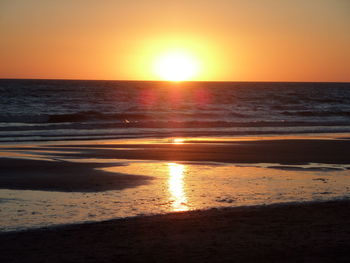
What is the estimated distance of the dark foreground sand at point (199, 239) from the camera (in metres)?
5.94

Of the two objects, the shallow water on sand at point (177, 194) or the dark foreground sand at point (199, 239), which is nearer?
the dark foreground sand at point (199, 239)

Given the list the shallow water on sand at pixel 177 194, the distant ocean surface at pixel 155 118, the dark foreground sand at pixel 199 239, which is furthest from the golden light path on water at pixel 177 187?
the distant ocean surface at pixel 155 118

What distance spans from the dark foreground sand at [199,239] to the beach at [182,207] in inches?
0.5

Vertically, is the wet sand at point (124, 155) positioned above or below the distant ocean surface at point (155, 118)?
above

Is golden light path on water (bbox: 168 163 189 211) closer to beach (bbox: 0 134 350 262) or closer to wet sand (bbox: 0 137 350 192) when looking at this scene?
beach (bbox: 0 134 350 262)

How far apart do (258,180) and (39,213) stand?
Result: 191 inches

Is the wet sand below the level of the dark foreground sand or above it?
below

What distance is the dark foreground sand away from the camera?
594cm

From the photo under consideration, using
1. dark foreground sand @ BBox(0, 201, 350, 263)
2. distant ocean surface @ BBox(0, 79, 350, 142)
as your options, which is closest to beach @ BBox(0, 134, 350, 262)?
dark foreground sand @ BBox(0, 201, 350, 263)

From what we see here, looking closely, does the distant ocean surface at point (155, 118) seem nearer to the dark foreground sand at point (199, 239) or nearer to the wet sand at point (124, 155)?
the wet sand at point (124, 155)

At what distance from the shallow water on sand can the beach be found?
2cm

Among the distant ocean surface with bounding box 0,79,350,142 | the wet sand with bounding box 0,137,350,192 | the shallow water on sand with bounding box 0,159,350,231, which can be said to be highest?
the shallow water on sand with bounding box 0,159,350,231

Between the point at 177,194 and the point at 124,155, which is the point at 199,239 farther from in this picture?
the point at 124,155

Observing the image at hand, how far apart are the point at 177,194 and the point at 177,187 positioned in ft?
2.19
